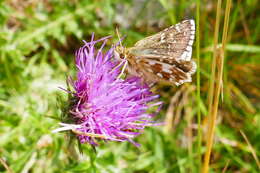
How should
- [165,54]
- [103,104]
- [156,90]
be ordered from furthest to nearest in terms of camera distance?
1. [156,90]
2. [165,54]
3. [103,104]

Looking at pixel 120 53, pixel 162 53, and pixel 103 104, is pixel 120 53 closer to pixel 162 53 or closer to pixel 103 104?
pixel 162 53

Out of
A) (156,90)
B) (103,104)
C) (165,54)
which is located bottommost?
(156,90)

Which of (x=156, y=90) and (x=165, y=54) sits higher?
(x=165, y=54)

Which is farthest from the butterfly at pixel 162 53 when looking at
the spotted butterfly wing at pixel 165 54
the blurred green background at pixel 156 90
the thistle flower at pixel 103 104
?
the blurred green background at pixel 156 90

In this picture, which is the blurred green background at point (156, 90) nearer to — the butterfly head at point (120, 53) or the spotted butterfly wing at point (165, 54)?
the spotted butterfly wing at point (165, 54)

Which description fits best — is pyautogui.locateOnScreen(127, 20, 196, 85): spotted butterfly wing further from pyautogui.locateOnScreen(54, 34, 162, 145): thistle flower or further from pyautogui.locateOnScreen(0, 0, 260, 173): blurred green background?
pyautogui.locateOnScreen(0, 0, 260, 173): blurred green background

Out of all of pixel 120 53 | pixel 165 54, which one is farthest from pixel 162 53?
pixel 120 53

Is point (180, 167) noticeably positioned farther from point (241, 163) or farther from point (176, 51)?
point (176, 51)

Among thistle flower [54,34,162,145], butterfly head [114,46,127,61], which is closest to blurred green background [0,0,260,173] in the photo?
thistle flower [54,34,162,145]
